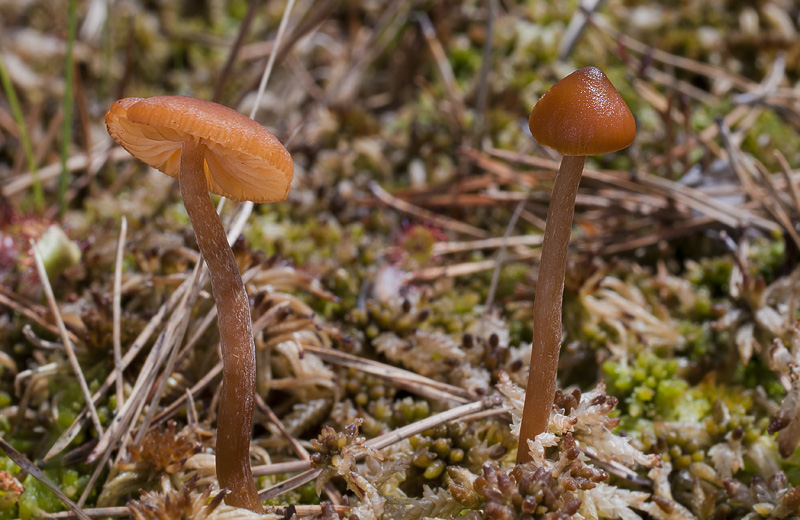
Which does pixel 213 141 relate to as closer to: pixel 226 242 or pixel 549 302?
pixel 226 242

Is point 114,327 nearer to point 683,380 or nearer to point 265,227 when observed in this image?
point 265,227

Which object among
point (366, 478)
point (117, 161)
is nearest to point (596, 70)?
point (366, 478)

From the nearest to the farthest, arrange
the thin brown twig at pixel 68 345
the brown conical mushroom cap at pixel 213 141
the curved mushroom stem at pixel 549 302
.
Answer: the brown conical mushroom cap at pixel 213 141 < the curved mushroom stem at pixel 549 302 < the thin brown twig at pixel 68 345

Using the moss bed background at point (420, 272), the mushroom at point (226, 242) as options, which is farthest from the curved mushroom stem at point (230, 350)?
the moss bed background at point (420, 272)

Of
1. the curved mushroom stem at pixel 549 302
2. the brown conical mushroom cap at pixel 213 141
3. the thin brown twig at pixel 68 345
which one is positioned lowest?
the thin brown twig at pixel 68 345

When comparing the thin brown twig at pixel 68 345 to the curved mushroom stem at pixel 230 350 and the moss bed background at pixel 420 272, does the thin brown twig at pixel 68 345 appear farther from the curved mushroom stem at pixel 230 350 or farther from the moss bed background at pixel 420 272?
the curved mushroom stem at pixel 230 350

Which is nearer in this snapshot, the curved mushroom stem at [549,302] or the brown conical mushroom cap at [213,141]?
the brown conical mushroom cap at [213,141]

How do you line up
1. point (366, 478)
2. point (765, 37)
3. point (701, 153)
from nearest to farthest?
point (366, 478), point (701, 153), point (765, 37)
